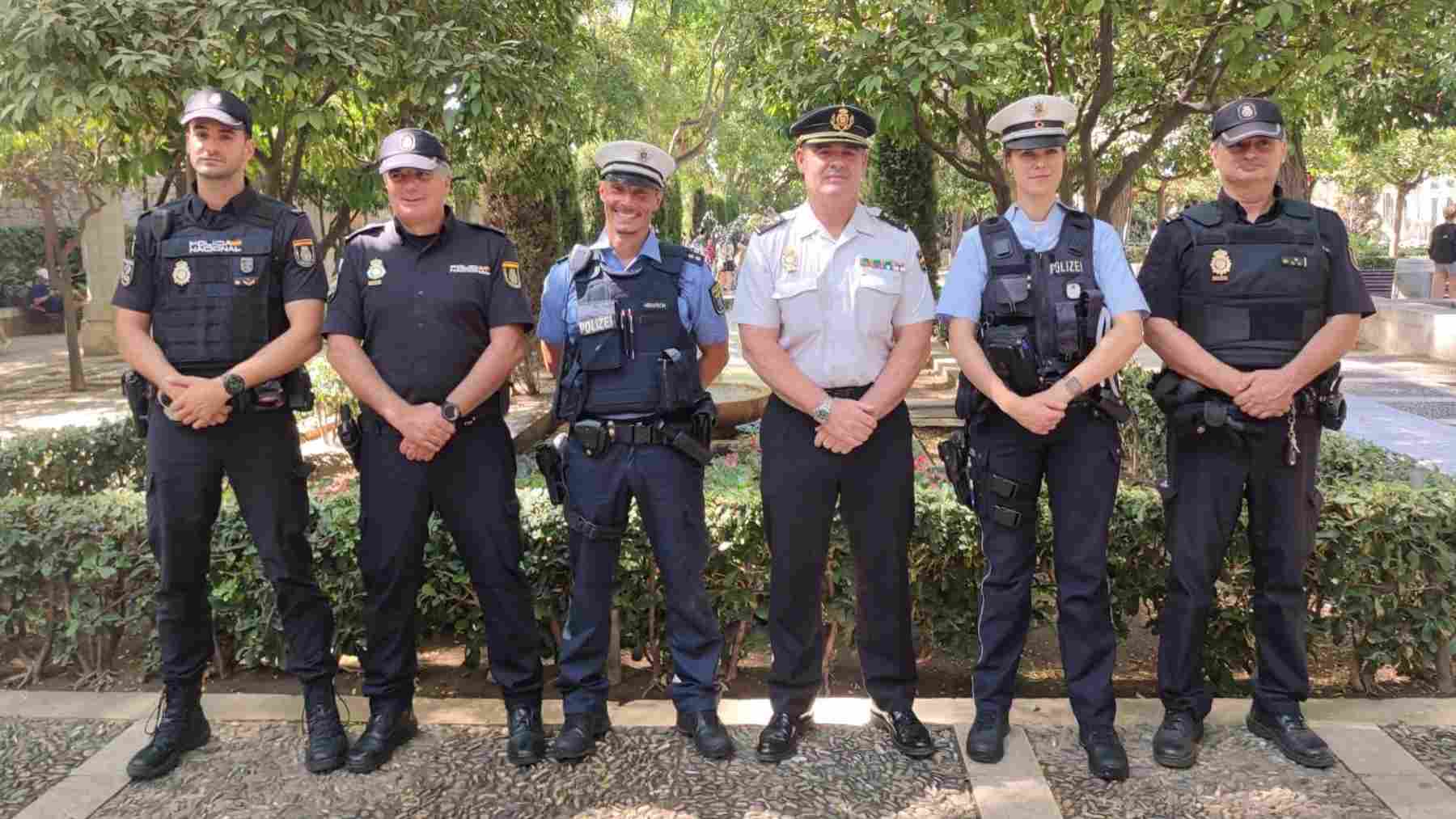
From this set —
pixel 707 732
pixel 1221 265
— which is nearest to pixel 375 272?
pixel 707 732

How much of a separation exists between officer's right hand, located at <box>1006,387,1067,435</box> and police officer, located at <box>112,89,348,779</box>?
2.27 metres

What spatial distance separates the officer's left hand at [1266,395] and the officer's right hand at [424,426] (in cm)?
249

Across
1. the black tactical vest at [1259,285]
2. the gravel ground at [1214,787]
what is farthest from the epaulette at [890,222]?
the gravel ground at [1214,787]

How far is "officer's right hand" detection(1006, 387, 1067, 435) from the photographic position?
3.21 metres

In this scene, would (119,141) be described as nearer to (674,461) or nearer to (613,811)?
(674,461)

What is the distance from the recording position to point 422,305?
3.40 metres

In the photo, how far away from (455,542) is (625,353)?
0.85 m

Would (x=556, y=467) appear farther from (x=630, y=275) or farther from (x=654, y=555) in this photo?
(x=630, y=275)

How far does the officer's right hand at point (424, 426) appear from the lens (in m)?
3.29

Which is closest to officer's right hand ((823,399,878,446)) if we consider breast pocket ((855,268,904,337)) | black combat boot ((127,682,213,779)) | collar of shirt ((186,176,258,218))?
breast pocket ((855,268,904,337))

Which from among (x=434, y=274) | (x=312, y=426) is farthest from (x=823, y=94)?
(x=312, y=426)

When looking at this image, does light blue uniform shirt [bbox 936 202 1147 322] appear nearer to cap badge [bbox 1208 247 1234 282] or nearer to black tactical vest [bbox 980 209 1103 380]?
black tactical vest [bbox 980 209 1103 380]

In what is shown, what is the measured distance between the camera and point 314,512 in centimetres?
416

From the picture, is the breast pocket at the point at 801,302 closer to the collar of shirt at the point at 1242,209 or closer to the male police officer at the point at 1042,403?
the male police officer at the point at 1042,403
